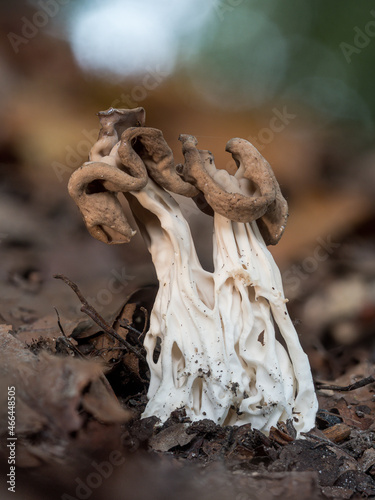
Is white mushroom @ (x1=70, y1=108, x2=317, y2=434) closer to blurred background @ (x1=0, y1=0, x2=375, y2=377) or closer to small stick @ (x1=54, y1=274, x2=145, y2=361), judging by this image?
small stick @ (x1=54, y1=274, x2=145, y2=361)

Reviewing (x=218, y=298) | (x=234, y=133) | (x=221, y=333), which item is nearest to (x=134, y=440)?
(x=221, y=333)

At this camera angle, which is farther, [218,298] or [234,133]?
[234,133]

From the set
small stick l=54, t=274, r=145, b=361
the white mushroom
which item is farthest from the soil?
the white mushroom

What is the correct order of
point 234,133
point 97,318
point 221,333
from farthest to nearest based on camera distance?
point 234,133 < point 97,318 < point 221,333

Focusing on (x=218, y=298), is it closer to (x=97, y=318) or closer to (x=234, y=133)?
(x=97, y=318)

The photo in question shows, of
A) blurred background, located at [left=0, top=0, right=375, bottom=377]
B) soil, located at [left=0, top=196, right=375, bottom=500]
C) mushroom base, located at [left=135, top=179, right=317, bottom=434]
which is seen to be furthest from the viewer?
blurred background, located at [left=0, top=0, right=375, bottom=377]

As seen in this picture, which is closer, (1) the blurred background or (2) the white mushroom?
(2) the white mushroom

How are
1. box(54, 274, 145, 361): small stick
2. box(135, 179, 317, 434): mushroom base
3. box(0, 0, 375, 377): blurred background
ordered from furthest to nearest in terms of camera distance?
1. box(0, 0, 375, 377): blurred background
2. box(54, 274, 145, 361): small stick
3. box(135, 179, 317, 434): mushroom base

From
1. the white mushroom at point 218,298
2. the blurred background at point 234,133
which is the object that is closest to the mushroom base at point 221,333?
the white mushroom at point 218,298
